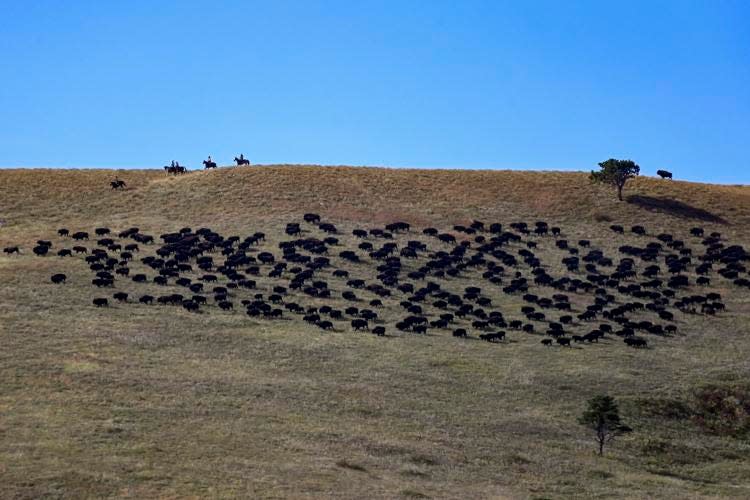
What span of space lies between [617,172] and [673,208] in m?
6.69

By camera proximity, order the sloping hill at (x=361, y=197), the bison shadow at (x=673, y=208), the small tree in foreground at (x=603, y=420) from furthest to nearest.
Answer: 1. the bison shadow at (x=673, y=208)
2. the sloping hill at (x=361, y=197)
3. the small tree in foreground at (x=603, y=420)

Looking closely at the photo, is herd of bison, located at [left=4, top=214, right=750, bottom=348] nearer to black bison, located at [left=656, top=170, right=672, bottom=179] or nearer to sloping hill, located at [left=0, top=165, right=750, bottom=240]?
sloping hill, located at [left=0, top=165, right=750, bottom=240]

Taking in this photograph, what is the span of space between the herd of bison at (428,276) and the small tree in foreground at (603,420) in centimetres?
1422

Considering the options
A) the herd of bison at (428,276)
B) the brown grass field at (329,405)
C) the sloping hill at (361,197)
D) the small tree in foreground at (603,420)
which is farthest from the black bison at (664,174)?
the small tree in foreground at (603,420)

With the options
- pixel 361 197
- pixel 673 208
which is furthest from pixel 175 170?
pixel 673 208

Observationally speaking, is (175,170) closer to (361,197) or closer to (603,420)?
(361,197)

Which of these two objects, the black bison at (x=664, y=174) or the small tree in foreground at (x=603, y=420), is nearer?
the small tree in foreground at (x=603, y=420)

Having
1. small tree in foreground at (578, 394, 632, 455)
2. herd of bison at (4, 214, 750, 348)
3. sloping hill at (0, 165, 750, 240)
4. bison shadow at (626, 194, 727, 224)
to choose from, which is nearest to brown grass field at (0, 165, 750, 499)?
small tree in foreground at (578, 394, 632, 455)

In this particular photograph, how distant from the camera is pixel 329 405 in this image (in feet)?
175

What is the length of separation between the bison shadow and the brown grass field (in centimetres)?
2197

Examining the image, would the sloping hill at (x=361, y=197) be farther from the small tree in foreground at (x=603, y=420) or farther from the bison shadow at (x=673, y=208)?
the small tree in foreground at (x=603, y=420)

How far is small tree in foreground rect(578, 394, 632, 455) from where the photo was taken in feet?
169

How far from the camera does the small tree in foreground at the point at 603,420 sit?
169 ft

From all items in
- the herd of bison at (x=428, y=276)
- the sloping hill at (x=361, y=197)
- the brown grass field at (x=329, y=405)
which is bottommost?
A: the brown grass field at (x=329, y=405)
